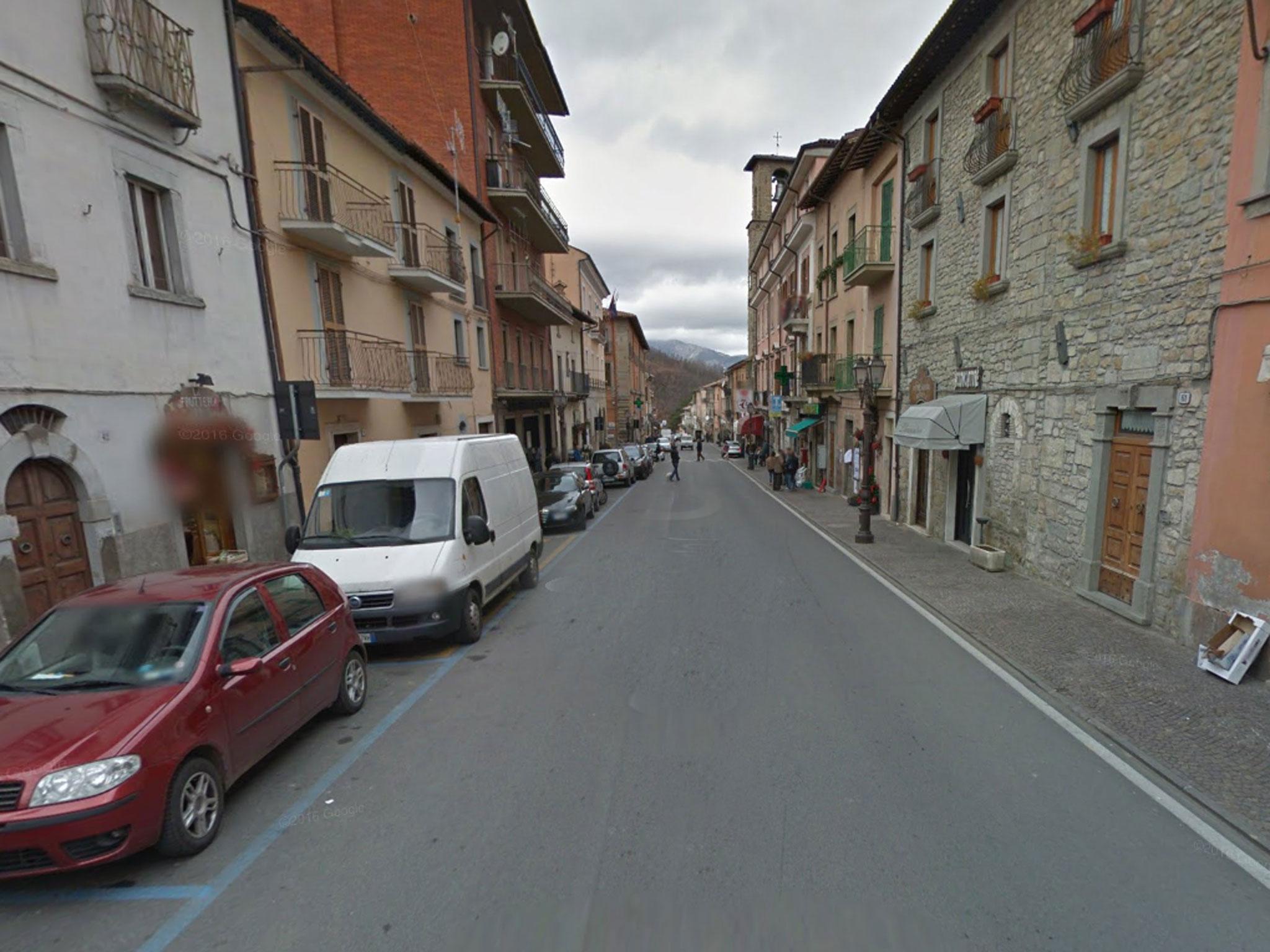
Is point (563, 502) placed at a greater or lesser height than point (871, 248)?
lesser

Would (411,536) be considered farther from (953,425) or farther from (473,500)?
(953,425)

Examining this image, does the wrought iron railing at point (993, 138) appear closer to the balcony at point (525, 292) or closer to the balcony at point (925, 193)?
the balcony at point (925, 193)

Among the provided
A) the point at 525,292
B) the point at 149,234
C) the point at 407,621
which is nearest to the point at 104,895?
the point at 407,621

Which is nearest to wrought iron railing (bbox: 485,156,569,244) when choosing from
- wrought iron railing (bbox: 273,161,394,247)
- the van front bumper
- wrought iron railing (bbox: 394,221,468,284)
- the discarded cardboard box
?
wrought iron railing (bbox: 394,221,468,284)

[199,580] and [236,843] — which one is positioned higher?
[199,580]

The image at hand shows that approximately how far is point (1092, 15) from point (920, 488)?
29.2 ft

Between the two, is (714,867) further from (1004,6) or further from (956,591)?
(1004,6)

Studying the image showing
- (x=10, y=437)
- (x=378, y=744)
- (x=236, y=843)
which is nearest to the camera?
(x=236, y=843)

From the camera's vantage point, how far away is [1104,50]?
7164mm

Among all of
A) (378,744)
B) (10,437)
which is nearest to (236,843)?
(378,744)

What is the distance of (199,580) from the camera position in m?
4.14

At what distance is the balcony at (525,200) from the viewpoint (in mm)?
19938

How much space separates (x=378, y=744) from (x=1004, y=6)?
13.2m

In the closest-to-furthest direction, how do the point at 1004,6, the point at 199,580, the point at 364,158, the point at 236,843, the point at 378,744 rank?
the point at 236,843
the point at 199,580
the point at 378,744
the point at 1004,6
the point at 364,158
